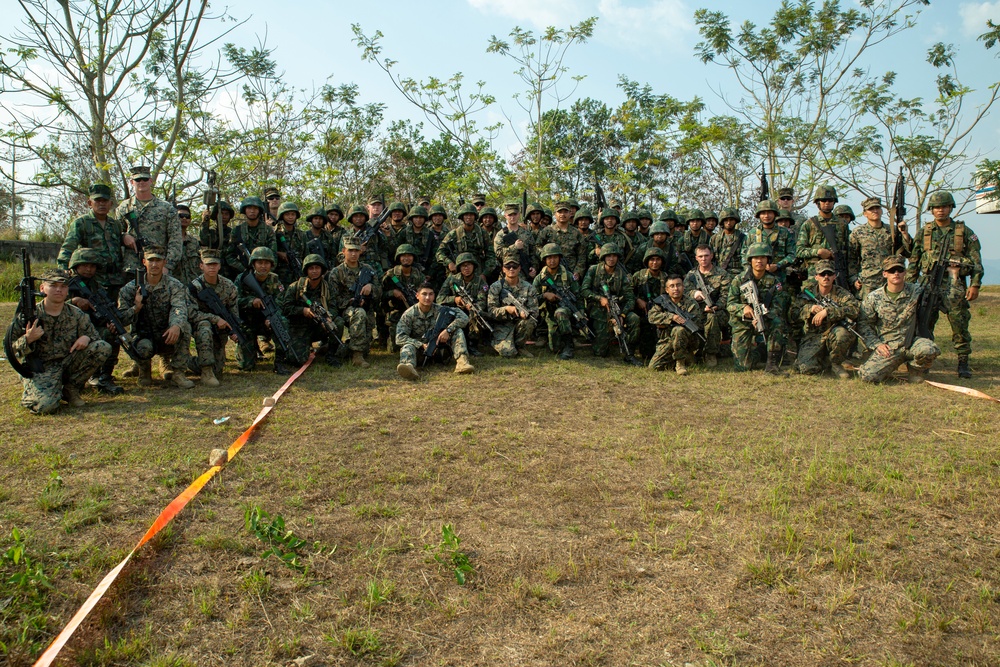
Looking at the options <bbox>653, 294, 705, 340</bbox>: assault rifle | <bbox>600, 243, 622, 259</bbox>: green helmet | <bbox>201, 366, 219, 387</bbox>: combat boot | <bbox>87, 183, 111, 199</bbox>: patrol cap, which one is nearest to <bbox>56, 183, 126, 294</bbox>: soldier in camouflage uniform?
<bbox>87, 183, 111, 199</bbox>: patrol cap

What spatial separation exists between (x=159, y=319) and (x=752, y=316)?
709cm

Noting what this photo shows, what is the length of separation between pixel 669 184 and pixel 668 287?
17.1m

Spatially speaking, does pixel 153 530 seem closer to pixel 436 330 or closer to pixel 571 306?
pixel 436 330

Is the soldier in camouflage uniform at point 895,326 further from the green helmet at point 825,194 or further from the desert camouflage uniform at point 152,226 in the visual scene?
the desert camouflage uniform at point 152,226

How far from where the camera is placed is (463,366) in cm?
836

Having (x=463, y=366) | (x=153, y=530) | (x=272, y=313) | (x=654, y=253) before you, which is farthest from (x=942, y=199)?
(x=153, y=530)

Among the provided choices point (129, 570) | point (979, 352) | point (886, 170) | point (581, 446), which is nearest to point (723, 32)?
point (886, 170)

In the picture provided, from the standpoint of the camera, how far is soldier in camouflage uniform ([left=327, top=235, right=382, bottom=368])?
29.5 ft

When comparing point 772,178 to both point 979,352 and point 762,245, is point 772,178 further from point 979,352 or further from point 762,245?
point 762,245

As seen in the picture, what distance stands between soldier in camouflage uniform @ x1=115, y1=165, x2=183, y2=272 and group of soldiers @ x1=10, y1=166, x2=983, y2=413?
0.07ft

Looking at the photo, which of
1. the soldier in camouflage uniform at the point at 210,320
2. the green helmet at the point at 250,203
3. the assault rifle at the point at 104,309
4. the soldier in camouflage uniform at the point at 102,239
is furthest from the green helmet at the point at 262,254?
the assault rifle at the point at 104,309

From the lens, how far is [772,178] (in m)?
18.1

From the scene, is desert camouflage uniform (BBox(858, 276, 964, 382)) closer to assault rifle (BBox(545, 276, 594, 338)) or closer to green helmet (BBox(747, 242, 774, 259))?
green helmet (BBox(747, 242, 774, 259))

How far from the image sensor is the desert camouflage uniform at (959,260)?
847 cm
